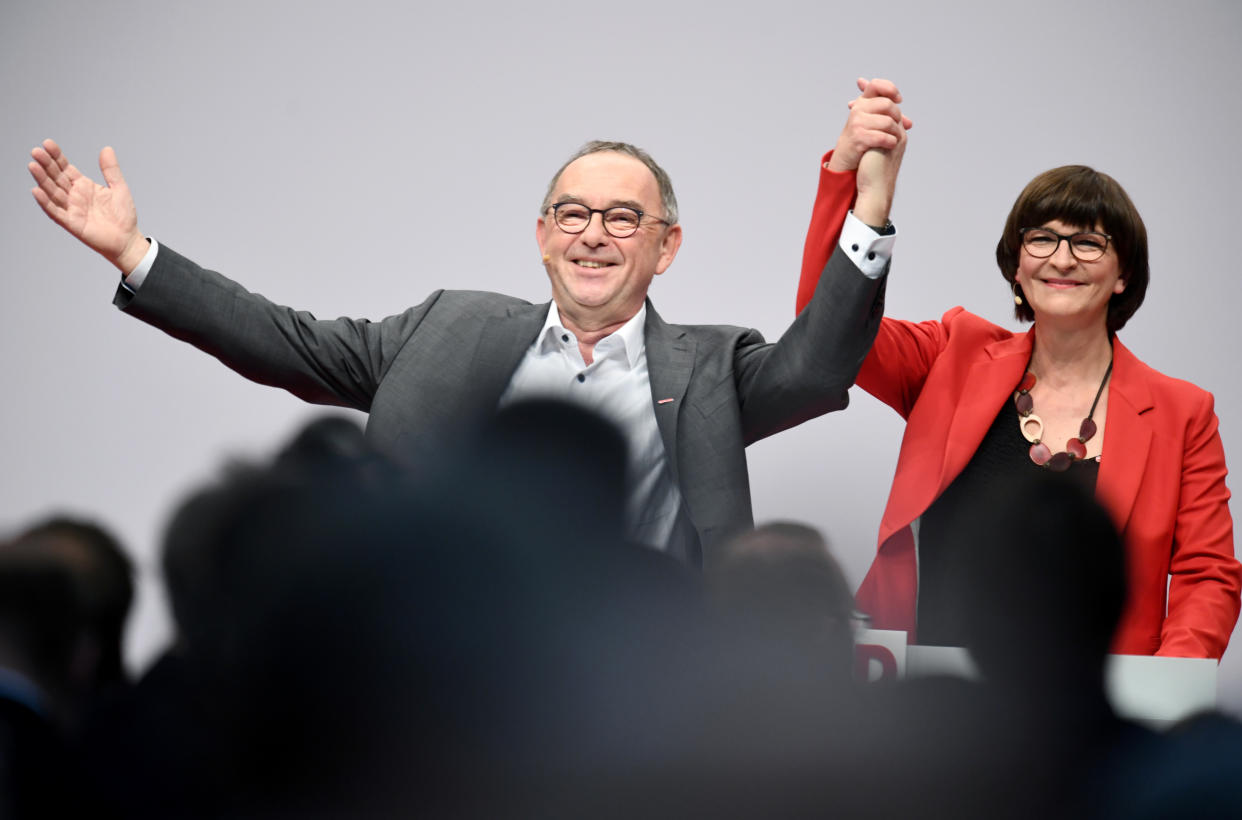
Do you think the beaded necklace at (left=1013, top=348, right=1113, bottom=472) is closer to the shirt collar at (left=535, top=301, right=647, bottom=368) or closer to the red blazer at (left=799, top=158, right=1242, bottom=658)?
the red blazer at (left=799, top=158, right=1242, bottom=658)

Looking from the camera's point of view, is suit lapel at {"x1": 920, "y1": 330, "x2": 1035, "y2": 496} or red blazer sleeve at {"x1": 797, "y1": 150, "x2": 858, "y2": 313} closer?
red blazer sleeve at {"x1": 797, "y1": 150, "x2": 858, "y2": 313}

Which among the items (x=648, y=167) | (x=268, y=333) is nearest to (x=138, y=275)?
(x=268, y=333)

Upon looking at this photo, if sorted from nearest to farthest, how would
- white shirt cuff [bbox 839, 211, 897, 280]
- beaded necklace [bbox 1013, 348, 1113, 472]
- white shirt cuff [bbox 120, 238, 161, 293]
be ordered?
white shirt cuff [bbox 839, 211, 897, 280] → white shirt cuff [bbox 120, 238, 161, 293] → beaded necklace [bbox 1013, 348, 1113, 472]

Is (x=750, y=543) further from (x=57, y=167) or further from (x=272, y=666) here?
(x=57, y=167)

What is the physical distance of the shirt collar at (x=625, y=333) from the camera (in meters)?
1.91

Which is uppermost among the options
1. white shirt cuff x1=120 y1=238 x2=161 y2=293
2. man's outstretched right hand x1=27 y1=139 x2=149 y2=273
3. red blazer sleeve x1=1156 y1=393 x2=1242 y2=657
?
man's outstretched right hand x1=27 y1=139 x2=149 y2=273

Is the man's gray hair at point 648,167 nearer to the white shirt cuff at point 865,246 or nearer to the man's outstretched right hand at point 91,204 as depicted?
the white shirt cuff at point 865,246

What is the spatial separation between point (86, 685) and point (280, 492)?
0.15m

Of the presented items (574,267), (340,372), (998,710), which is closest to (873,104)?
(574,267)

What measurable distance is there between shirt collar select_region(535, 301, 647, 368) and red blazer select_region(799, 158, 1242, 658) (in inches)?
10.8

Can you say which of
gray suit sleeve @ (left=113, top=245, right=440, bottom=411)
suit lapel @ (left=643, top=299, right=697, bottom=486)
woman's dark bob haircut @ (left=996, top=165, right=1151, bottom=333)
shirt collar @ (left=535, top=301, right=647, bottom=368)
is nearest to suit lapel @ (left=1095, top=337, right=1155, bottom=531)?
woman's dark bob haircut @ (left=996, top=165, right=1151, bottom=333)

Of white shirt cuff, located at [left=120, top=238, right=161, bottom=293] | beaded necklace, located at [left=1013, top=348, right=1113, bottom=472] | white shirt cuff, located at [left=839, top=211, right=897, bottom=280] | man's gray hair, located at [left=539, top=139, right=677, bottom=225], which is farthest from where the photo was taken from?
man's gray hair, located at [left=539, top=139, right=677, bottom=225]

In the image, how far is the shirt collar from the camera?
6.27ft

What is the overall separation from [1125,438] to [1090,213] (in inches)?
14.6
